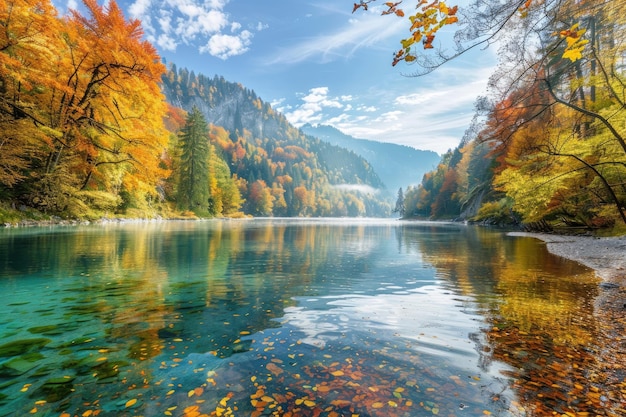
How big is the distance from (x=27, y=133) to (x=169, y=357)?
78.3 feet

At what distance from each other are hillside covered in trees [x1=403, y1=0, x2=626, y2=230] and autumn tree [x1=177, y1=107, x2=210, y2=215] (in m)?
57.6

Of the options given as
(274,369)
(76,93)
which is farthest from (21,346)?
(76,93)

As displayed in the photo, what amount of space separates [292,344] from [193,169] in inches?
2721

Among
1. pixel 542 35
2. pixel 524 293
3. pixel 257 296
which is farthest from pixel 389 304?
pixel 542 35

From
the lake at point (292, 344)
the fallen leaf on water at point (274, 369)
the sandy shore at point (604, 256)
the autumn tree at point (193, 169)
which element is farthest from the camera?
the autumn tree at point (193, 169)

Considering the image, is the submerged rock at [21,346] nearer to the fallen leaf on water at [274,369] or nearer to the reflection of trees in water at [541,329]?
the fallen leaf on water at [274,369]

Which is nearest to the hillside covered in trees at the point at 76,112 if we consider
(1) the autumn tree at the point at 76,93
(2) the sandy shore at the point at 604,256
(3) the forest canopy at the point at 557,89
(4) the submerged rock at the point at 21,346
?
(1) the autumn tree at the point at 76,93

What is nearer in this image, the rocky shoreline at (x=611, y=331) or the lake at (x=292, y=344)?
the lake at (x=292, y=344)

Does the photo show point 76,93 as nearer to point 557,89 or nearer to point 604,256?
point 557,89

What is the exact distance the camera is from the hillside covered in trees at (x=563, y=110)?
638 centimetres

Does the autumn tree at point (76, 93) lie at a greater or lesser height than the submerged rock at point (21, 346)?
greater

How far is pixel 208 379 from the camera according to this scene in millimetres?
4430

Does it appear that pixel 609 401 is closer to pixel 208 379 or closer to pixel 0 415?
pixel 208 379

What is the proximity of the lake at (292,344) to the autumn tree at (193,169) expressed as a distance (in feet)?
195
